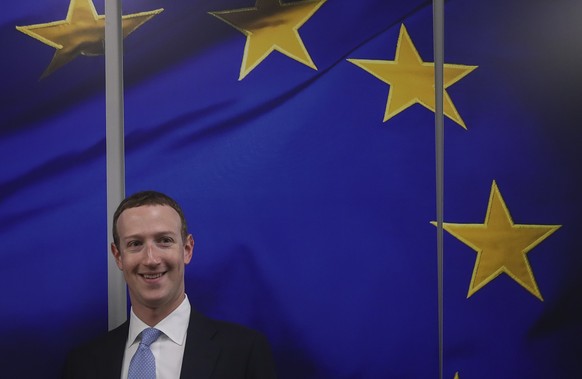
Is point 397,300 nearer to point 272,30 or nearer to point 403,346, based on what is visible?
point 403,346

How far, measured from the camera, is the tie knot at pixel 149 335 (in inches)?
61.6

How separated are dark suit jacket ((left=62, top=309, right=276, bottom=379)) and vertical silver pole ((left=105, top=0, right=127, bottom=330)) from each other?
0.11 m

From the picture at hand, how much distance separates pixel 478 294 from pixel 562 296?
257mm

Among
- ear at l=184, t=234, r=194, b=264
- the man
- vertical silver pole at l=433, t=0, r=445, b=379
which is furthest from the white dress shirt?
vertical silver pole at l=433, t=0, r=445, b=379

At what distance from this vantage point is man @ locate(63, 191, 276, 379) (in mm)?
1543

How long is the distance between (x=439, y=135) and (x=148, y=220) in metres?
0.87

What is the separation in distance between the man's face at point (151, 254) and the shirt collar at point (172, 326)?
4cm

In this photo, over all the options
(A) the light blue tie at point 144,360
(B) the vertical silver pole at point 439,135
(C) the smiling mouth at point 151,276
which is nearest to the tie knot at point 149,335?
(A) the light blue tie at point 144,360

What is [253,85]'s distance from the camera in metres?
1.84

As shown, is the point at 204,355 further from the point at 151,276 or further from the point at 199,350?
the point at 151,276

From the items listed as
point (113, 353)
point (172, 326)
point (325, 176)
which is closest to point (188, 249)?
point (172, 326)

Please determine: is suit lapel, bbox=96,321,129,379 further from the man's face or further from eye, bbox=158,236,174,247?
eye, bbox=158,236,174,247

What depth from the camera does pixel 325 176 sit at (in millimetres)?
1851

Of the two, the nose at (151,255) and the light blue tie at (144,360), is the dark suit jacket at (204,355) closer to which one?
the light blue tie at (144,360)
